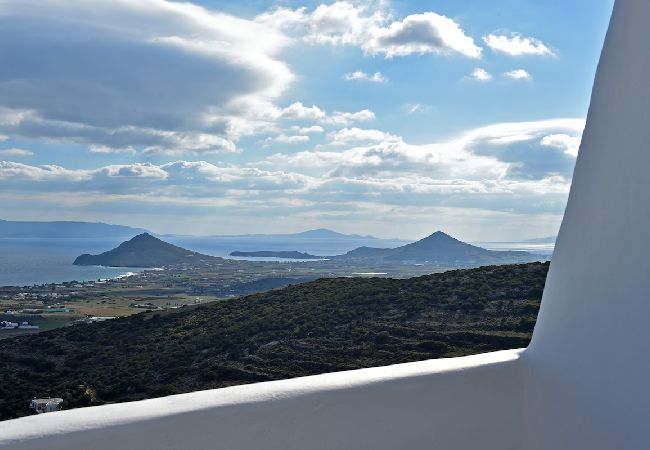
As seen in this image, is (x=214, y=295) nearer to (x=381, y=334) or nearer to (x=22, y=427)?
(x=381, y=334)

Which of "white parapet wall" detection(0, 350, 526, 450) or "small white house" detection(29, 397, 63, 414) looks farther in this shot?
"small white house" detection(29, 397, 63, 414)

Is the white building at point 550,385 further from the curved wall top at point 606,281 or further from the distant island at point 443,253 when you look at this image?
the distant island at point 443,253

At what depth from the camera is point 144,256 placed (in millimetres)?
128375

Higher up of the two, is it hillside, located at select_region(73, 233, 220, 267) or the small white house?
the small white house

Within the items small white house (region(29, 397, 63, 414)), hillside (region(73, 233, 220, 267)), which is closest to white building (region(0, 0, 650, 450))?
small white house (region(29, 397, 63, 414))

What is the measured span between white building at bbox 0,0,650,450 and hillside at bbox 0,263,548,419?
12682 millimetres

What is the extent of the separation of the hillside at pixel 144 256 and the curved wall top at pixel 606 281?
118535 mm

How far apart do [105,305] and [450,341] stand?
39009 mm

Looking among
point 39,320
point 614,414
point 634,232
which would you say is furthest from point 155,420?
point 39,320

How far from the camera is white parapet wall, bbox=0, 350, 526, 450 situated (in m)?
1.67

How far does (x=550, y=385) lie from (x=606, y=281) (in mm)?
472

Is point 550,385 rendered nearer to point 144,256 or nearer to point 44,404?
point 44,404

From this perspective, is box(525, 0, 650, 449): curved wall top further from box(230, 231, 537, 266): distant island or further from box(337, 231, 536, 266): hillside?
box(337, 231, 536, 266): hillside

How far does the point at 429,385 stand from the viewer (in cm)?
222
